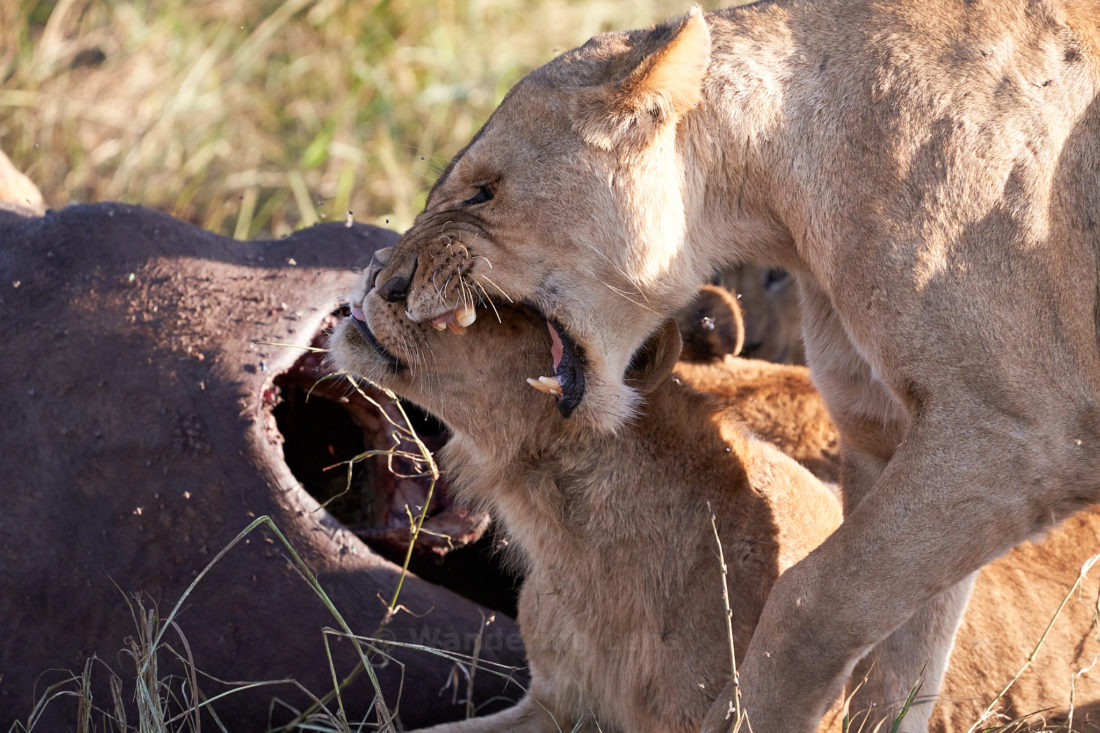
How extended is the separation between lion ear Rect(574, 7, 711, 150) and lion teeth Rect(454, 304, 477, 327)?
0.38 m

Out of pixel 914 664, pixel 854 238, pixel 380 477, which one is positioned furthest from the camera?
pixel 380 477

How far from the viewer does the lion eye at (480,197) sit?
2.48 m

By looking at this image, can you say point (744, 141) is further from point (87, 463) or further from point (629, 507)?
point (87, 463)

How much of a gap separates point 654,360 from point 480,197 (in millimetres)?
479

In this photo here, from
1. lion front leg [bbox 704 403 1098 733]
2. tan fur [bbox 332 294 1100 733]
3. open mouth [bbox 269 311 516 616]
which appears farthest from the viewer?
open mouth [bbox 269 311 516 616]

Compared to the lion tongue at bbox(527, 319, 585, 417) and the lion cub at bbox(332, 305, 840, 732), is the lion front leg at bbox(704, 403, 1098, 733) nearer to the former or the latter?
the lion cub at bbox(332, 305, 840, 732)

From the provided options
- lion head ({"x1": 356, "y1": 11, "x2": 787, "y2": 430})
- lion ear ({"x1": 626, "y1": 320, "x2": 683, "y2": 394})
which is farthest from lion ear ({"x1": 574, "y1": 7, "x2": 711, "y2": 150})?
lion ear ({"x1": 626, "y1": 320, "x2": 683, "y2": 394})

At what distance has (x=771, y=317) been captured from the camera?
4535 millimetres

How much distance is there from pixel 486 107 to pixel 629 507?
456cm

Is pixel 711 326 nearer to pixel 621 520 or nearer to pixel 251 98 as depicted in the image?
pixel 621 520

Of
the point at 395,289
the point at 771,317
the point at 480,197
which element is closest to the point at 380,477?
the point at 395,289

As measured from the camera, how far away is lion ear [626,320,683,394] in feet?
8.56

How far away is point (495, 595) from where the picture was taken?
11.1ft

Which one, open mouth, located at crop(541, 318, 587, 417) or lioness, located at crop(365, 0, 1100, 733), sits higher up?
lioness, located at crop(365, 0, 1100, 733)
